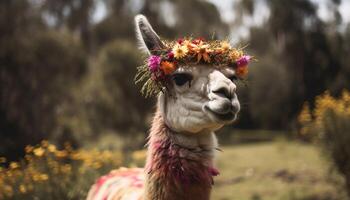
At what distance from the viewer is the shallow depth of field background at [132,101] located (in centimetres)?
631

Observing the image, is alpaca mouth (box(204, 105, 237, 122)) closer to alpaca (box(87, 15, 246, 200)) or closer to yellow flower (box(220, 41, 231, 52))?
alpaca (box(87, 15, 246, 200))

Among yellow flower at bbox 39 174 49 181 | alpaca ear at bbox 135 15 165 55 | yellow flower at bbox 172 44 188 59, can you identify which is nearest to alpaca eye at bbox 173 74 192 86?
yellow flower at bbox 172 44 188 59

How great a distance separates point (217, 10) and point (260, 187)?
2208 cm

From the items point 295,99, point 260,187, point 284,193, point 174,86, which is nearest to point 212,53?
point 174,86

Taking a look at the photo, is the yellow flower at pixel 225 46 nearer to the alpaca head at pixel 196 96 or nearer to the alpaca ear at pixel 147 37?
the alpaca head at pixel 196 96

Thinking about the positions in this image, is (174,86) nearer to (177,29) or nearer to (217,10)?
(177,29)

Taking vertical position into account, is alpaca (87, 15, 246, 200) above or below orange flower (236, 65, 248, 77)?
below

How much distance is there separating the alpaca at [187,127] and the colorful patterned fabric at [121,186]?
49 centimetres

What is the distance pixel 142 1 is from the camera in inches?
1026

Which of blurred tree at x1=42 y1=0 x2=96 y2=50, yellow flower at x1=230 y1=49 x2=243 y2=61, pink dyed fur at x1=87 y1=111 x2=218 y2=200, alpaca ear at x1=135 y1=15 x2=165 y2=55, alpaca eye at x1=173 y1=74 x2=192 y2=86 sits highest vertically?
blurred tree at x1=42 y1=0 x2=96 y2=50

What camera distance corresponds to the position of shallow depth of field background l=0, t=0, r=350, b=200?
6312 mm

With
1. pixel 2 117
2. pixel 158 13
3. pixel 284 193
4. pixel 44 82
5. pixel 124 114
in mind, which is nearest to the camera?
pixel 284 193

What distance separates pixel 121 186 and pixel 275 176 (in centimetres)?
754

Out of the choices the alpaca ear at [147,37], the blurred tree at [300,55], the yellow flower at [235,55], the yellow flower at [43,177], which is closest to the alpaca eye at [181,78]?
the alpaca ear at [147,37]
